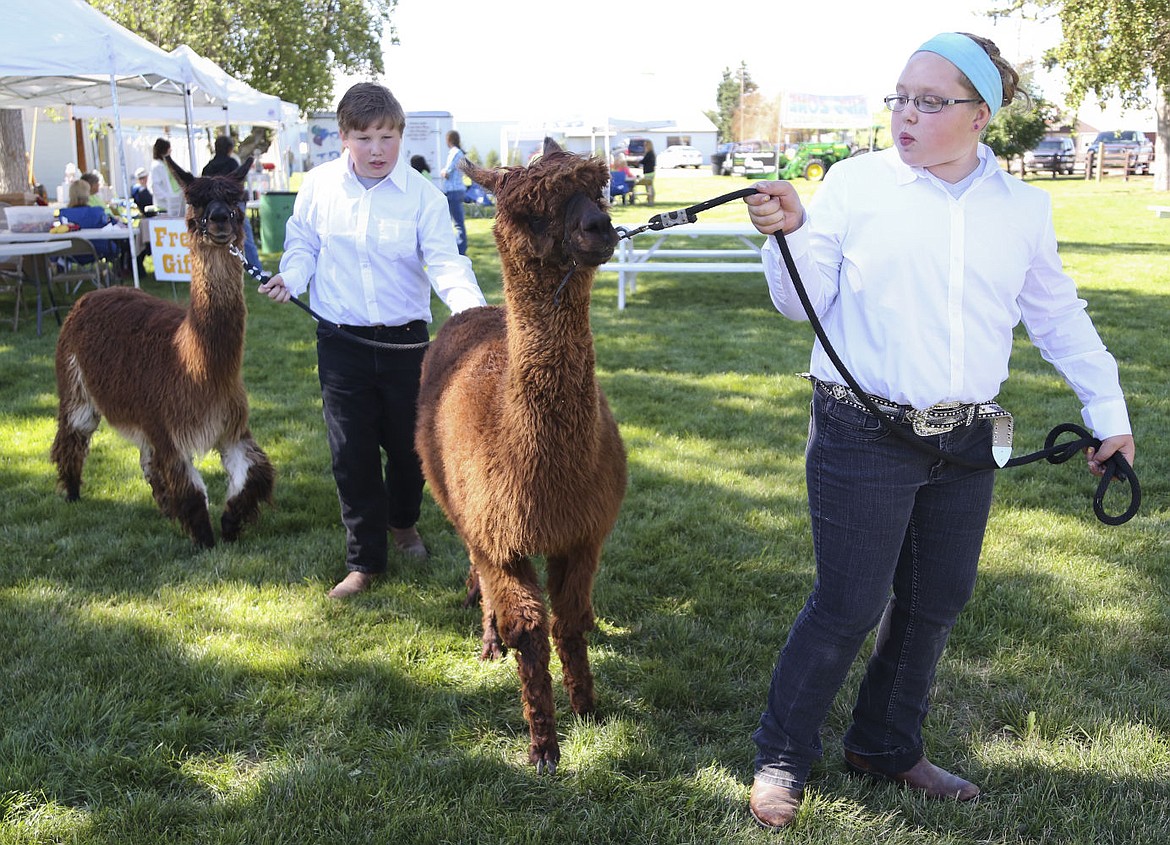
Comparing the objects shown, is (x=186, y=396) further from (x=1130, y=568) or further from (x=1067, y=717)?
(x=1130, y=568)

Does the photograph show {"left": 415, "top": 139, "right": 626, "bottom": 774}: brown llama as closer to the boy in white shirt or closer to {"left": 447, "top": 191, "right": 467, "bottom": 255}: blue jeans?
the boy in white shirt

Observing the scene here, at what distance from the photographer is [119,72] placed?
A: 981 centimetres

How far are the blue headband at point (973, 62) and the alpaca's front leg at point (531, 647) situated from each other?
1.79 metres

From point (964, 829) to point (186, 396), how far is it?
3677mm

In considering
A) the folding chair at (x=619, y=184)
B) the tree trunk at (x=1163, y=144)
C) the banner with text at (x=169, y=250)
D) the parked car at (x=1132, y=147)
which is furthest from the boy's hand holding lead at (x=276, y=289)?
the parked car at (x=1132, y=147)

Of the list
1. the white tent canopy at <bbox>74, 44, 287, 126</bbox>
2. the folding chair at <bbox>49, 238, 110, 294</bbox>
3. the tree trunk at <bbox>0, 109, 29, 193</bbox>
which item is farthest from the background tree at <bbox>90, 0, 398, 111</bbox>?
the folding chair at <bbox>49, 238, 110, 294</bbox>

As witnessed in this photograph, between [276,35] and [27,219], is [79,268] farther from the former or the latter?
[276,35]

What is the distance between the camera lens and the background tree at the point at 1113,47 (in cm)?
1988

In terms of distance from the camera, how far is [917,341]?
2211 millimetres

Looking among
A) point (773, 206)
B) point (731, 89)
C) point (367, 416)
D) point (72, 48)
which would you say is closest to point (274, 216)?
point (72, 48)

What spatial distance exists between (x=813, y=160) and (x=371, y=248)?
122 feet

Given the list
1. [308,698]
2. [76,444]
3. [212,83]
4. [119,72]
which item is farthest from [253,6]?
[308,698]

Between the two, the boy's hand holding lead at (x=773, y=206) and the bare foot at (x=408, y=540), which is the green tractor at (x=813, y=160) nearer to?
the bare foot at (x=408, y=540)

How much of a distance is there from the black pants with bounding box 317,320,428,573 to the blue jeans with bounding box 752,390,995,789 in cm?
206
